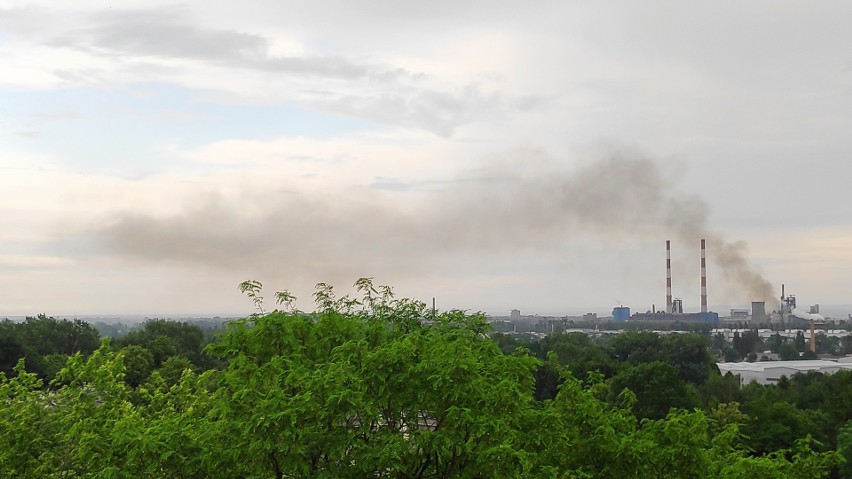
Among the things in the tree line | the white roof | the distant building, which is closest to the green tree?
the tree line

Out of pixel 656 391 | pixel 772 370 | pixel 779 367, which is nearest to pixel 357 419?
pixel 656 391

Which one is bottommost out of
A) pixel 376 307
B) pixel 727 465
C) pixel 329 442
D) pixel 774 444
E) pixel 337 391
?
pixel 774 444

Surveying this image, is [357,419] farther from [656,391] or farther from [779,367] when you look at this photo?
[779,367]

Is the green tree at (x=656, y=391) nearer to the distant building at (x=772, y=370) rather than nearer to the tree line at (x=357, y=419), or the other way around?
the tree line at (x=357, y=419)

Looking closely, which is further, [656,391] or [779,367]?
[779,367]

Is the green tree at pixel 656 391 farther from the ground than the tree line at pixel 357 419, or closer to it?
closer to it

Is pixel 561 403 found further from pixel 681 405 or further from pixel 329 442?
pixel 681 405

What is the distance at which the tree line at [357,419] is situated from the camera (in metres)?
13.0

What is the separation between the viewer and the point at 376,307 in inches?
664

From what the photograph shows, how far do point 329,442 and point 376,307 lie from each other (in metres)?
4.21

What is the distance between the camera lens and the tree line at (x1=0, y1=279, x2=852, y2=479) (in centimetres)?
1301

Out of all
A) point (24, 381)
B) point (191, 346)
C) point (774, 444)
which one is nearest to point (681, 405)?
point (774, 444)


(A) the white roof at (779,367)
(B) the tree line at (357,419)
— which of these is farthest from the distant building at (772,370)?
(B) the tree line at (357,419)

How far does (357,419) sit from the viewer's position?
13602mm
